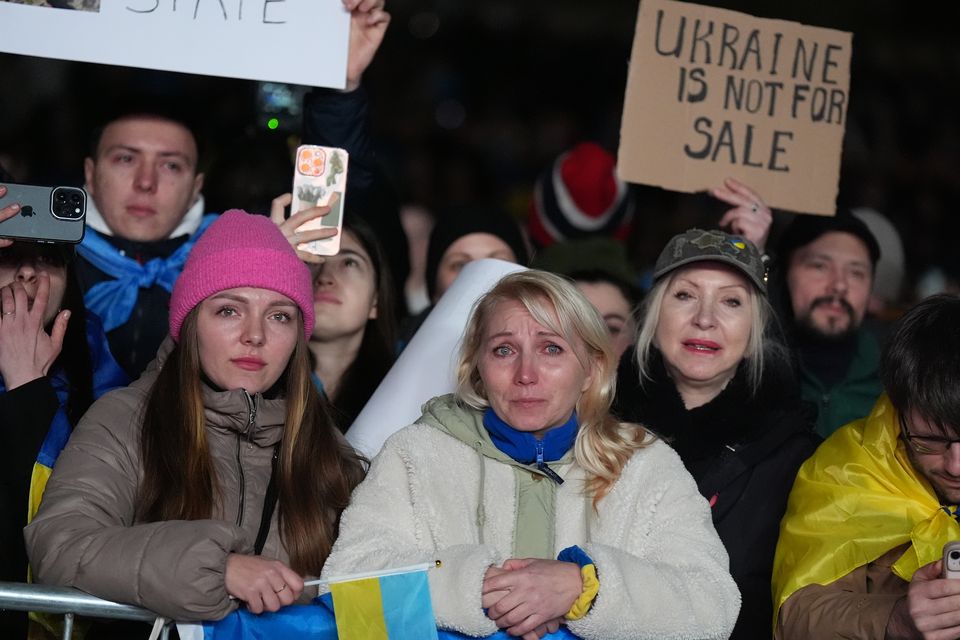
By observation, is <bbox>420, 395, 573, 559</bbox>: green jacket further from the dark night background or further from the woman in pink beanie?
the dark night background

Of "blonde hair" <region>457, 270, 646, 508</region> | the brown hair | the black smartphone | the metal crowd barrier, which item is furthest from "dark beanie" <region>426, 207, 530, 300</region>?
the metal crowd barrier

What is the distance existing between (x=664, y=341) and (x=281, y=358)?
128 cm

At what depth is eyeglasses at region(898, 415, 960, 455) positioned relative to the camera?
3.46 meters

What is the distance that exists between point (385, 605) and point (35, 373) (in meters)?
1.29

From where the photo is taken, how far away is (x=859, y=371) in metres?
5.15

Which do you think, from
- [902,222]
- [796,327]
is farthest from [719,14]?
[902,222]

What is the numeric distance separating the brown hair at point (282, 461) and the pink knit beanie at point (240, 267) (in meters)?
0.07

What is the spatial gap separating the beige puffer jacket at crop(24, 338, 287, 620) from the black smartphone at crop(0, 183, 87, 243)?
0.46m

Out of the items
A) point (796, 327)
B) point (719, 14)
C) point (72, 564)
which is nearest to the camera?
point (72, 564)

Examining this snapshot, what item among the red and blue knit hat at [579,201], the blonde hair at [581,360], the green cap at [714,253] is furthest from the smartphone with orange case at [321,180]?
the red and blue knit hat at [579,201]

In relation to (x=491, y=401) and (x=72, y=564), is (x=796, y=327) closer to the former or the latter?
(x=491, y=401)

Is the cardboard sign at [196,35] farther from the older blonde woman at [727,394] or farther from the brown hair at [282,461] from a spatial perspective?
the older blonde woman at [727,394]

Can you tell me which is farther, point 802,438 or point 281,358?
point 802,438

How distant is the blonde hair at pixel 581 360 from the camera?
3623mm
